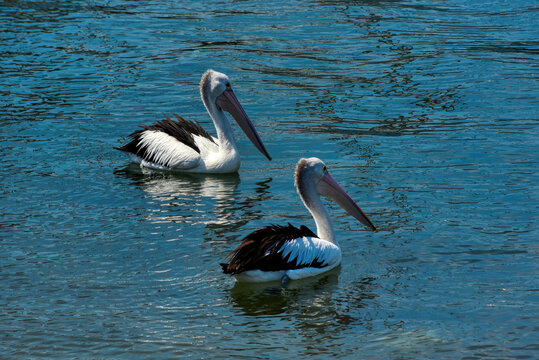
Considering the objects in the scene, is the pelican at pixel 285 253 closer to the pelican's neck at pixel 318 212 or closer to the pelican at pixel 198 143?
the pelican's neck at pixel 318 212

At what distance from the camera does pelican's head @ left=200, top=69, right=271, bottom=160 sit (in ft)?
31.8

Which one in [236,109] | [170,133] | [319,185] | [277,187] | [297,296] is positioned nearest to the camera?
[297,296]

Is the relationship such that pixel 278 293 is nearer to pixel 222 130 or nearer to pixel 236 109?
pixel 222 130

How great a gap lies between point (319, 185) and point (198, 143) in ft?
8.61

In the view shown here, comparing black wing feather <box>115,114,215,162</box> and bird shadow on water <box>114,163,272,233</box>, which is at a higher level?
black wing feather <box>115,114,215,162</box>

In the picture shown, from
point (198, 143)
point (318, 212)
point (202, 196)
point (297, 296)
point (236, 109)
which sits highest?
point (236, 109)

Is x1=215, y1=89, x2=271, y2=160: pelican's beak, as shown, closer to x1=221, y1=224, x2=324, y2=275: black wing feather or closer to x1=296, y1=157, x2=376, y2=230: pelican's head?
x1=296, y1=157, x2=376, y2=230: pelican's head

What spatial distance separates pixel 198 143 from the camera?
9547 mm

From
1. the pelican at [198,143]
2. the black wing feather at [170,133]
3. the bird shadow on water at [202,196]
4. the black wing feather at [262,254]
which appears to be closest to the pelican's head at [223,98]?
the pelican at [198,143]

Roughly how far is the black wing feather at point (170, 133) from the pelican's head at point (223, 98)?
0.36 meters

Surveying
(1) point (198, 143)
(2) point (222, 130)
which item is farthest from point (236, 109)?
(1) point (198, 143)

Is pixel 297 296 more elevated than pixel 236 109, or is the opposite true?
pixel 236 109

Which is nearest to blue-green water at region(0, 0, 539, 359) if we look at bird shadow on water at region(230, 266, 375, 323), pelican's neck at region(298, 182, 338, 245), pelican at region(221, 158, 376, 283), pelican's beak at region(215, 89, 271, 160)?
bird shadow on water at region(230, 266, 375, 323)

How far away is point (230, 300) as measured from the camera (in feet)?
20.8
